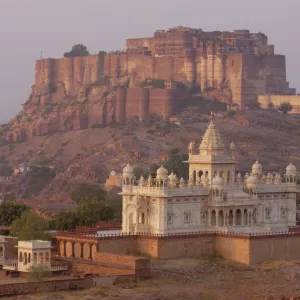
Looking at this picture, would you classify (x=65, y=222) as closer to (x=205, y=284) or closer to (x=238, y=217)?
(x=238, y=217)

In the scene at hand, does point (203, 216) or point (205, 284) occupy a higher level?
point (203, 216)

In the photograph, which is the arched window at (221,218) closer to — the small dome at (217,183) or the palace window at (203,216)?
the palace window at (203,216)

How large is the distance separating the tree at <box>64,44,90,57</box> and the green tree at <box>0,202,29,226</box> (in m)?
84.7

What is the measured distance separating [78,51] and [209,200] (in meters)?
97.0

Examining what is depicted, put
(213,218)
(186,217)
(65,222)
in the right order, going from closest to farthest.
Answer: (186,217)
(213,218)
(65,222)

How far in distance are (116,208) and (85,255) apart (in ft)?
73.9

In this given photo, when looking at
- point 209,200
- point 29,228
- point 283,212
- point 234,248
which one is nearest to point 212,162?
point 209,200

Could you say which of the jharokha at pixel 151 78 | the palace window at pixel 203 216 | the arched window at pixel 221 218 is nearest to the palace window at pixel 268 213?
the arched window at pixel 221 218

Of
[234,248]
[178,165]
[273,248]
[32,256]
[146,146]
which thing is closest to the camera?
[32,256]

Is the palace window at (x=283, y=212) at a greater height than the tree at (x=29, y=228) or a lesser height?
greater

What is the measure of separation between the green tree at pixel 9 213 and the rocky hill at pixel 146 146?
3889cm

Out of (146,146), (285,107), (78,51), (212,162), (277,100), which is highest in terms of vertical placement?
(78,51)

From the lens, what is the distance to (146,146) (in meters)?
145

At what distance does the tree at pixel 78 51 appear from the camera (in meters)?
176
